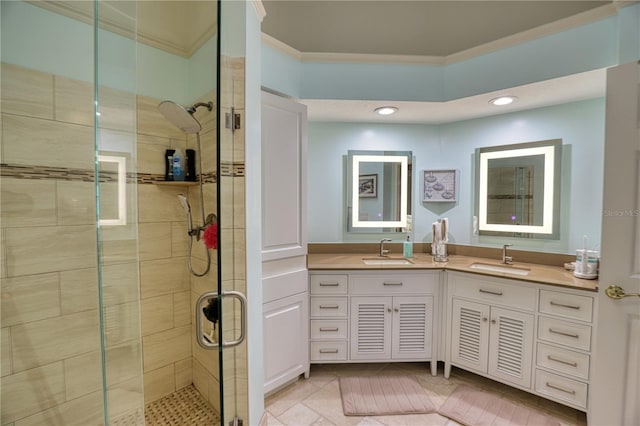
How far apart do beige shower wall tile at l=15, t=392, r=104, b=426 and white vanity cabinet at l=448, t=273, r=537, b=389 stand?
2.37 m

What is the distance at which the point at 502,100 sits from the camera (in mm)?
2125

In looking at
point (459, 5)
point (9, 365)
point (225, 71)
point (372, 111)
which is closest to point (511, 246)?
point (372, 111)

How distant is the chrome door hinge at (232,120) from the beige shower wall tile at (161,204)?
56 centimetres

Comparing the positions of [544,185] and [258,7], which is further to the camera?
[544,185]

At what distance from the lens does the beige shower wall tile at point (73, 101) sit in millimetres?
1297

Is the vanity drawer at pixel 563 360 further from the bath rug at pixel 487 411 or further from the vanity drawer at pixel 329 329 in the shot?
the vanity drawer at pixel 329 329

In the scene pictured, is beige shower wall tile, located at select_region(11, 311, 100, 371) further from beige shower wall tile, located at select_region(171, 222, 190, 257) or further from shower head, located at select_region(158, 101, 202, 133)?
shower head, located at select_region(158, 101, 202, 133)

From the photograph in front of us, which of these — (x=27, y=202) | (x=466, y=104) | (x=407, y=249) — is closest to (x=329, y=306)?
(x=407, y=249)

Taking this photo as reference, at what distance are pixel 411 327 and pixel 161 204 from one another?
208 centimetres

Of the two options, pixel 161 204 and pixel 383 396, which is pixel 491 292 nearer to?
pixel 383 396

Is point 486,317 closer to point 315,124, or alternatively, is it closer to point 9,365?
point 315,124

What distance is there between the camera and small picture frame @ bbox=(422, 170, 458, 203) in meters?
2.63

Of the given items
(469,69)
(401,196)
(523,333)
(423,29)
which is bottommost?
(523,333)

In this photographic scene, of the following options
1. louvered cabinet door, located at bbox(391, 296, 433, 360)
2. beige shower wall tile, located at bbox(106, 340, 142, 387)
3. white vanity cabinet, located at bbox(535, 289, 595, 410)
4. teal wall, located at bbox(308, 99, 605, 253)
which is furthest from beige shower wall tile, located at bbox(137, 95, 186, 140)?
white vanity cabinet, located at bbox(535, 289, 595, 410)
